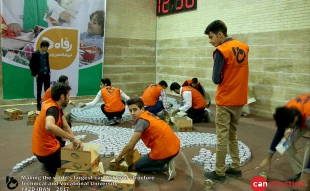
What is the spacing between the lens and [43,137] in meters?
2.79

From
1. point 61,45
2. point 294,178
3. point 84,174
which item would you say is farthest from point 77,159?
point 61,45

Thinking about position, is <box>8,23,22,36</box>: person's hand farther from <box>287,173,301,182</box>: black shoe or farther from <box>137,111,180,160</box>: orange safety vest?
<box>287,173,301,182</box>: black shoe

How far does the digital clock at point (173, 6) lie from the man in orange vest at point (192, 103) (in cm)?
342

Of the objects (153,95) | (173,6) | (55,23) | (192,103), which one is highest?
(173,6)

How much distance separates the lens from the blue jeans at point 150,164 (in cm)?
296

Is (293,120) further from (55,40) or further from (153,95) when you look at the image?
(55,40)

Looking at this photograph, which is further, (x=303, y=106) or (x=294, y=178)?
(x=294, y=178)

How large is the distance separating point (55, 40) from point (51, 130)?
505 centimetres

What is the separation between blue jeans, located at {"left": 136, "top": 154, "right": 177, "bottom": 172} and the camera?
2961mm

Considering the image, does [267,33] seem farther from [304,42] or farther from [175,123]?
[175,123]

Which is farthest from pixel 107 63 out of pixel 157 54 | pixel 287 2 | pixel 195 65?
pixel 287 2

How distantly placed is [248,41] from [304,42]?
1.30 m

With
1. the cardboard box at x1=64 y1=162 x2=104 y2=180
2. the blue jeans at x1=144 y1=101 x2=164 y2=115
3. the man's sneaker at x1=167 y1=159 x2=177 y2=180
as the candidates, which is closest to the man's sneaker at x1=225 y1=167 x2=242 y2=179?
the man's sneaker at x1=167 y1=159 x2=177 y2=180

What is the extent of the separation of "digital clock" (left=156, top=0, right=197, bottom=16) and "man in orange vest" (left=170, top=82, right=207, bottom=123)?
3.42m
